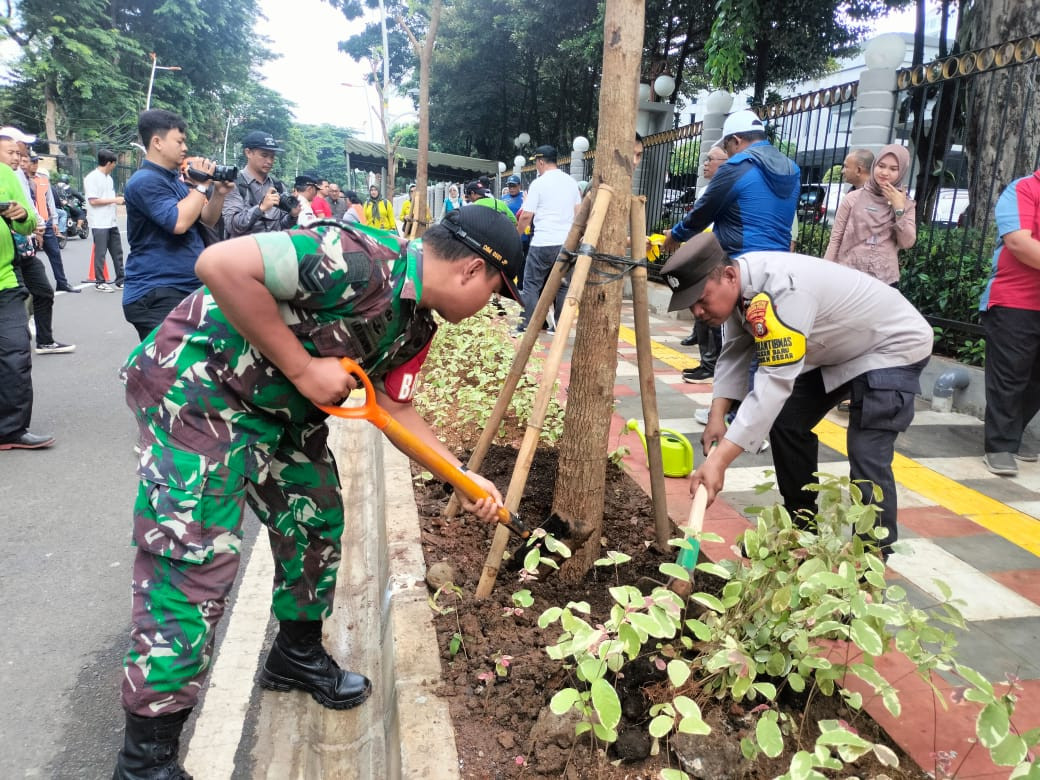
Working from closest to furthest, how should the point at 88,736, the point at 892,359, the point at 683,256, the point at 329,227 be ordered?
the point at 329,227, the point at 88,736, the point at 683,256, the point at 892,359

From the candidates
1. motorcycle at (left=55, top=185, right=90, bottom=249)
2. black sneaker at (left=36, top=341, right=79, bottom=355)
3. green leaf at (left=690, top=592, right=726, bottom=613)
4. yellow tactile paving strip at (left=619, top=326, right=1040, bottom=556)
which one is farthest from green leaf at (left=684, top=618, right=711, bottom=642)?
motorcycle at (left=55, top=185, right=90, bottom=249)

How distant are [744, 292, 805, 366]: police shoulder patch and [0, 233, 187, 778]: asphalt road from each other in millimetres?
2301

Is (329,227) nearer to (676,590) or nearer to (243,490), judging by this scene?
(243,490)

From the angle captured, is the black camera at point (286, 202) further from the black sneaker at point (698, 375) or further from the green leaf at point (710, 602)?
the green leaf at point (710, 602)

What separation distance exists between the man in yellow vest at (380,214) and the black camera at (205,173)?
569 centimetres

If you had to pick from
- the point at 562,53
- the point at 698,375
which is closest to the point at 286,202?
the point at 698,375

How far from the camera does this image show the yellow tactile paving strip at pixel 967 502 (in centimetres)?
339

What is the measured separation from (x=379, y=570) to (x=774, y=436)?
1.81 metres

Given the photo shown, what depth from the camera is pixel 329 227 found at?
1.75 m

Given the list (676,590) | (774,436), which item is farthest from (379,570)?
(774,436)

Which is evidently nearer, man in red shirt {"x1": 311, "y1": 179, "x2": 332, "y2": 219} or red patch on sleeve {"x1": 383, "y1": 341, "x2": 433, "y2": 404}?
red patch on sleeve {"x1": 383, "y1": 341, "x2": 433, "y2": 404}

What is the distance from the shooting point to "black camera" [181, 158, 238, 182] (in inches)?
159

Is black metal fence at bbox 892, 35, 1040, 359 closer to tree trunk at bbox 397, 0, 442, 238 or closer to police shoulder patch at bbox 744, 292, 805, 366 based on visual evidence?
police shoulder patch at bbox 744, 292, 805, 366

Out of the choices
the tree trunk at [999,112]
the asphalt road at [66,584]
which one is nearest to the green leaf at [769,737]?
the asphalt road at [66,584]
